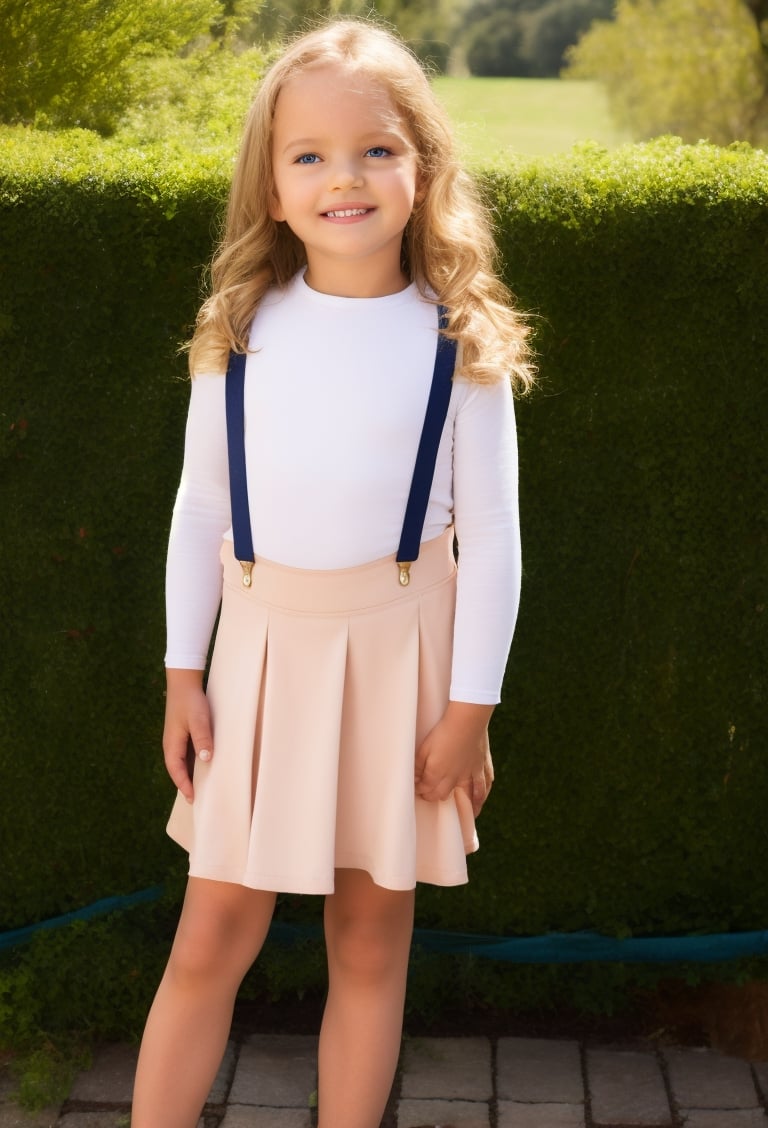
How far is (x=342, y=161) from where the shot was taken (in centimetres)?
198

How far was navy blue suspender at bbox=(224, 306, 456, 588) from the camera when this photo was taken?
6.63 feet

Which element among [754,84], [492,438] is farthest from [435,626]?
[754,84]

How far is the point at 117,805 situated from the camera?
2.89 meters

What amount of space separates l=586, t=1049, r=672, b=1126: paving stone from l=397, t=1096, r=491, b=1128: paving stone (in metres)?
0.24

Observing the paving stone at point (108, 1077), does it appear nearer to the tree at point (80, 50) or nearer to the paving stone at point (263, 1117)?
the paving stone at point (263, 1117)

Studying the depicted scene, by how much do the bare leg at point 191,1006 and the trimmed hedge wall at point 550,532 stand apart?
75 centimetres

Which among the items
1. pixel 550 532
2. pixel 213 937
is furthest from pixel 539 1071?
pixel 550 532

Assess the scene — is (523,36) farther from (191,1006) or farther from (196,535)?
(191,1006)

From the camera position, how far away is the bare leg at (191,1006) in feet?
7.02

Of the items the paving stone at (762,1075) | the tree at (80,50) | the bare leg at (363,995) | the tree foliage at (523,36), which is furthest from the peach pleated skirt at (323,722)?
the tree foliage at (523,36)

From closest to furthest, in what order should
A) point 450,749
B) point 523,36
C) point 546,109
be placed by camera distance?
point 450,749, point 546,109, point 523,36

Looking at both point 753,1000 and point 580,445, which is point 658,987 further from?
point 580,445

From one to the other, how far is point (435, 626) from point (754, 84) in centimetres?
2670

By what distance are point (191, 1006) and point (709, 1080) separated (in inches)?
50.4
